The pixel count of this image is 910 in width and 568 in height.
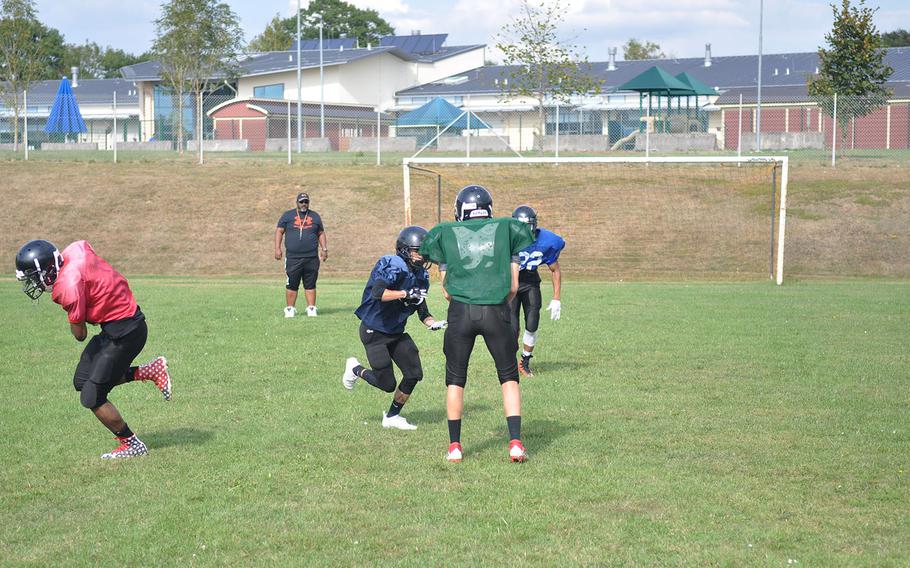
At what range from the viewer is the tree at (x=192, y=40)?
40575 millimetres

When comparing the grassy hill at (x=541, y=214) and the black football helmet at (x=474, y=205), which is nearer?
the black football helmet at (x=474, y=205)

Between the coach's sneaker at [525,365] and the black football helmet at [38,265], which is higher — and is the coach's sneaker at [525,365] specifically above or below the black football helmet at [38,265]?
below

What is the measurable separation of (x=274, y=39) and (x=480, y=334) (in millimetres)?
84588

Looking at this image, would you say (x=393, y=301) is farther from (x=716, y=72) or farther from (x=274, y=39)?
(x=274, y=39)

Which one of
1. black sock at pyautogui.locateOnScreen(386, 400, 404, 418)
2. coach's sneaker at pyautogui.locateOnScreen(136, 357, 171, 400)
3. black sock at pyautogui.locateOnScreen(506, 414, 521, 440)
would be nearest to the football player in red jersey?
coach's sneaker at pyautogui.locateOnScreen(136, 357, 171, 400)

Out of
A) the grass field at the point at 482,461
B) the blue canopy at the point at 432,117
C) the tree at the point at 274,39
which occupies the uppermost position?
the tree at the point at 274,39

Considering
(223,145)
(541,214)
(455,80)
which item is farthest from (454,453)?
(455,80)

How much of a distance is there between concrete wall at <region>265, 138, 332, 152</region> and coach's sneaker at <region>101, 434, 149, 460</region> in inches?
1292

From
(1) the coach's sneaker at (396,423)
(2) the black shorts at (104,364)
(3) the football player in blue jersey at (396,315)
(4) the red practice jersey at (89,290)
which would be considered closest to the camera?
(4) the red practice jersey at (89,290)

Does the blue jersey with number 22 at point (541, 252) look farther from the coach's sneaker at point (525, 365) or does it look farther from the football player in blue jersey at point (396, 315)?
the football player in blue jersey at point (396, 315)

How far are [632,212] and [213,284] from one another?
471 inches

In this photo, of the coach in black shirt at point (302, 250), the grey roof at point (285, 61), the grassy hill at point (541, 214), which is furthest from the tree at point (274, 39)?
the coach in black shirt at point (302, 250)

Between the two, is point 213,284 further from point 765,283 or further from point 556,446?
point 556,446

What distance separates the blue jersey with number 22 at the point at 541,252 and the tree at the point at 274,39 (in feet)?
259
